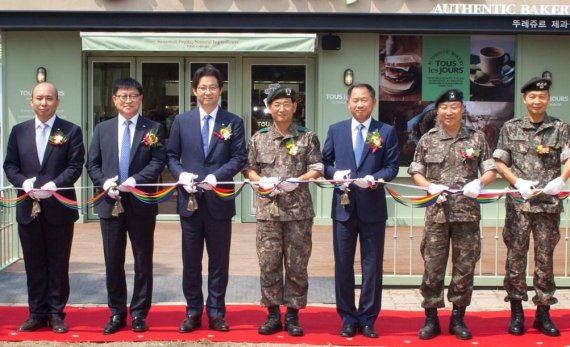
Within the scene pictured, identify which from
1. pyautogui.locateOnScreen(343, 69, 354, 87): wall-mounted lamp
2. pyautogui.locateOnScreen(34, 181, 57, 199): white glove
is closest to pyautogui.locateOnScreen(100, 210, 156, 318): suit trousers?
pyautogui.locateOnScreen(34, 181, 57, 199): white glove

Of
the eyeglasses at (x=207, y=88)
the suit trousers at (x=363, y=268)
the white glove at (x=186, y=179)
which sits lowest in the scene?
the suit trousers at (x=363, y=268)

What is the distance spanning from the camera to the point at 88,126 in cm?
1292

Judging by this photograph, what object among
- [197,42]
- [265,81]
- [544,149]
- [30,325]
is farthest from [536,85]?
[265,81]

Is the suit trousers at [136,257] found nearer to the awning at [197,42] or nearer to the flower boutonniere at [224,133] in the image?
the flower boutonniere at [224,133]

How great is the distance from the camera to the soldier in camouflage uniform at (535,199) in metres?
6.47

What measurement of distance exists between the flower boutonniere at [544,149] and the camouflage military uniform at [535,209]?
0.04 ft

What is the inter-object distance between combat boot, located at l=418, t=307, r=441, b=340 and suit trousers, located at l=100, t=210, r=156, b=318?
221 cm

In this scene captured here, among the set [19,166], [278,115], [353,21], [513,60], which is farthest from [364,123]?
[513,60]

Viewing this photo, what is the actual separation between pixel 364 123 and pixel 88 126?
735 centimetres

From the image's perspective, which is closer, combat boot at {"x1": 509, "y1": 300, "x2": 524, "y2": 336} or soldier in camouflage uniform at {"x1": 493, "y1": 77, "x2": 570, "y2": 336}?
soldier in camouflage uniform at {"x1": 493, "y1": 77, "x2": 570, "y2": 336}

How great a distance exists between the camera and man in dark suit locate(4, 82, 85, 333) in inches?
259

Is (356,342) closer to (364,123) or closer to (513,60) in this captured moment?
(364,123)

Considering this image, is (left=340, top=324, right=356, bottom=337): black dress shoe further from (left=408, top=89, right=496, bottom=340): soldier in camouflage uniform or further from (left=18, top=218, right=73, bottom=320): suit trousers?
(left=18, top=218, right=73, bottom=320): suit trousers

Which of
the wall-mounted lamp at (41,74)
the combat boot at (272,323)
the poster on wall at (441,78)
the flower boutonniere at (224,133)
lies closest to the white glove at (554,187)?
the combat boot at (272,323)
